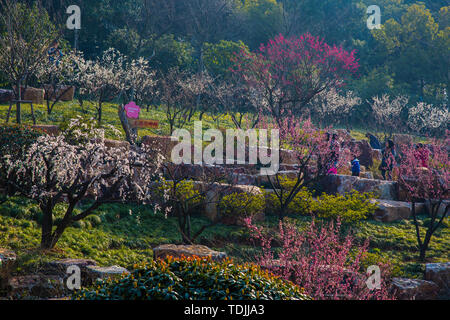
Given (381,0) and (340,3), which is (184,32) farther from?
(381,0)

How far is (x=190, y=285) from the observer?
5.00 m

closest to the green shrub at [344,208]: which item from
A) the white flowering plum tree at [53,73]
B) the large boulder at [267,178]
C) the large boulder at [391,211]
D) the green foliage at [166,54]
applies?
the large boulder at [391,211]

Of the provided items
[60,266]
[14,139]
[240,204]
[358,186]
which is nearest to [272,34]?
[358,186]

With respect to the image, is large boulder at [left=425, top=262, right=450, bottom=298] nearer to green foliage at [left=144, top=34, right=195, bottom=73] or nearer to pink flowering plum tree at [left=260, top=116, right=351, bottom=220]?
pink flowering plum tree at [left=260, top=116, right=351, bottom=220]

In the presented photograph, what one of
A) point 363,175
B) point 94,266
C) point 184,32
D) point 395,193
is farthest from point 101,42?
point 94,266

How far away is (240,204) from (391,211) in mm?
4940

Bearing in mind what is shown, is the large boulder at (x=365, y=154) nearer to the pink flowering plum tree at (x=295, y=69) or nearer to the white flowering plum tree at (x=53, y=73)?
the pink flowering plum tree at (x=295, y=69)

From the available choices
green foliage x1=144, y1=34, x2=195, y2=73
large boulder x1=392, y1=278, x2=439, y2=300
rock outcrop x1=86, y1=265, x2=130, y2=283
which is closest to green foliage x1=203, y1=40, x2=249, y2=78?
green foliage x1=144, y1=34, x2=195, y2=73

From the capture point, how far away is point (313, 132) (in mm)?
13320

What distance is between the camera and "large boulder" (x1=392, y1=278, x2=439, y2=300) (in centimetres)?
836

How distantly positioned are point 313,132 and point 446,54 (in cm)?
3209

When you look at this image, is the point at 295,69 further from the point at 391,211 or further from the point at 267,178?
the point at 391,211

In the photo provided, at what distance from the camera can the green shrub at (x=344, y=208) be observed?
41.1ft
